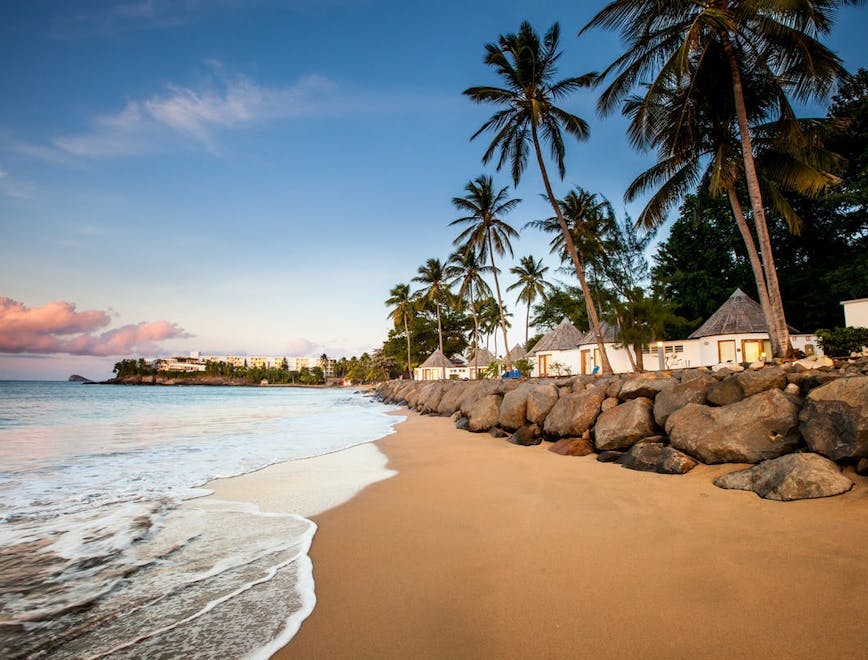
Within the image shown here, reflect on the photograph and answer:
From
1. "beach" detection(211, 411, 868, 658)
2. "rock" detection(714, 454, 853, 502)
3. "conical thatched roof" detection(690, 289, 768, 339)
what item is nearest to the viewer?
"beach" detection(211, 411, 868, 658)

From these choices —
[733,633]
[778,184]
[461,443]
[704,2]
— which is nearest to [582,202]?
[778,184]

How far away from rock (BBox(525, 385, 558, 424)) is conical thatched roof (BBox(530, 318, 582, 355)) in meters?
22.4

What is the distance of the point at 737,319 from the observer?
→ 74.7 feet

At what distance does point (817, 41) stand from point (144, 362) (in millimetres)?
165449

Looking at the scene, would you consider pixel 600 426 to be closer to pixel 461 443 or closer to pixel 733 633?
pixel 461 443

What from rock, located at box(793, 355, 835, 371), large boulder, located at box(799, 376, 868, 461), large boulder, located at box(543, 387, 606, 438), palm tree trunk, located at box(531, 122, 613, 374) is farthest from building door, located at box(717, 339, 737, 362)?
large boulder, located at box(799, 376, 868, 461)

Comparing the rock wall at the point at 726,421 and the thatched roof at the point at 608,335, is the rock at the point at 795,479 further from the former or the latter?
the thatched roof at the point at 608,335

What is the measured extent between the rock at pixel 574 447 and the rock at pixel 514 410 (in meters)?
2.10

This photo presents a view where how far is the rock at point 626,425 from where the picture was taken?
689 centimetres

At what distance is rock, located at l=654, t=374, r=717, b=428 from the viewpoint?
6637 millimetres

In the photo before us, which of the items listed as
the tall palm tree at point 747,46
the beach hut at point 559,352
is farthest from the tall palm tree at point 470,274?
the tall palm tree at point 747,46

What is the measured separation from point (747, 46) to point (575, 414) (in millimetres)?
11770

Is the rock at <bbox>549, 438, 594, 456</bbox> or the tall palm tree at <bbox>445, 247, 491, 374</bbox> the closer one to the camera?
the rock at <bbox>549, 438, 594, 456</bbox>

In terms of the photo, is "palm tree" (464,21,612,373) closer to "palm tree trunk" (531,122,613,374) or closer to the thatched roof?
"palm tree trunk" (531,122,613,374)
